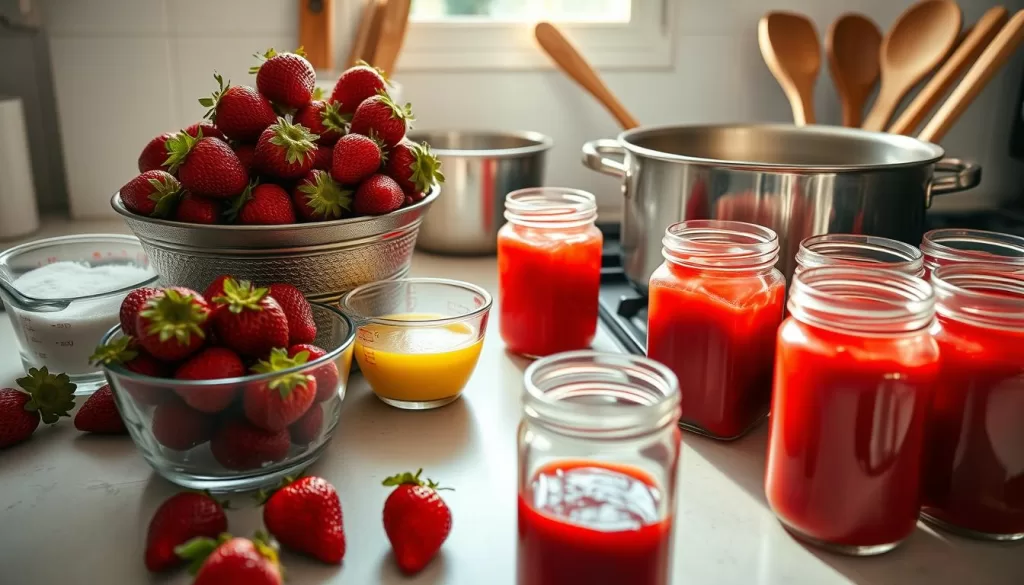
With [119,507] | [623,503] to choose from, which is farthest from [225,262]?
[623,503]

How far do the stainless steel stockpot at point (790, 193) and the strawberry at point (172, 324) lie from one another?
492 mm

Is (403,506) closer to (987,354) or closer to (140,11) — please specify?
(987,354)

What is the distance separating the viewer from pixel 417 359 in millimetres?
819

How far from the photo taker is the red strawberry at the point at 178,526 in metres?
0.59

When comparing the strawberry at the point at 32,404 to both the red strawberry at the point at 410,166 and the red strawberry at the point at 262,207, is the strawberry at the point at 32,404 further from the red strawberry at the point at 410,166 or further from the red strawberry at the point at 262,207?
the red strawberry at the point at 410,166

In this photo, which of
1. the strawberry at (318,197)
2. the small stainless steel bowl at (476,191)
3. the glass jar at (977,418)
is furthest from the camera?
the small stainless steel bowl at (476,191)

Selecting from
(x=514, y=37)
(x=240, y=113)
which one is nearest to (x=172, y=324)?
(x=240, y=113)

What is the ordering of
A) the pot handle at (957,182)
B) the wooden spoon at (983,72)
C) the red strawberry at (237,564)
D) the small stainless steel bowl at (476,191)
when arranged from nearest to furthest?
the red strawberry at (237,564), the pot handle at (957,182), the wooden spoon at (983,72), the small stainless steel bowl at (476,191)

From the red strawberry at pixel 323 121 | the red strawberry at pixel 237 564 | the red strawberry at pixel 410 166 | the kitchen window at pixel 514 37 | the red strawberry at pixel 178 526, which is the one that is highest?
the kitchen window at pixel 514 37

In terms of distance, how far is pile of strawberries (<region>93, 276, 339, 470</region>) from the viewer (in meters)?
0.64

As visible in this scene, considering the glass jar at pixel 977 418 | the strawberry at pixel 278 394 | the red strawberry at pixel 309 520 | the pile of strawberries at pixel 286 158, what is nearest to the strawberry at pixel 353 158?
the pile of strawberries at pixel 286 158

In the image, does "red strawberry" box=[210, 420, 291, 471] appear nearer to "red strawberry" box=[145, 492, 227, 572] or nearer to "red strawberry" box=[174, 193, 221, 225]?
"red strawberry" box=[145, 492, 227, 572]

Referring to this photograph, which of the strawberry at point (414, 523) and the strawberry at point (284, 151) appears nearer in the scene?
the strawberry at point (414, 523)

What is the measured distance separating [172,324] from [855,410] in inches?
19.5
